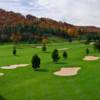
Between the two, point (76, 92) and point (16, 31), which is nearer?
point (76, 92)

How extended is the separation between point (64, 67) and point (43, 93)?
1989 centimetres

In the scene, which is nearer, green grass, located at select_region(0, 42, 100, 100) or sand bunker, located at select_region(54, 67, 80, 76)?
green grass, located at select_region(0, 42, 100, 100)

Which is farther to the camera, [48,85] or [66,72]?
[66,72]

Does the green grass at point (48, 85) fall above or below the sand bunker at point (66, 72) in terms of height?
below

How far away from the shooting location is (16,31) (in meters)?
187

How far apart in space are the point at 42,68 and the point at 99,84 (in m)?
17.4

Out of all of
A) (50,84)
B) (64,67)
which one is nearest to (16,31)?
(64,67)

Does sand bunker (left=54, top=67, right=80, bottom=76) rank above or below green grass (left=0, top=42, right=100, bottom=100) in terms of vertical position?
above

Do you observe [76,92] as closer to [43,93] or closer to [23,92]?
[43,93]

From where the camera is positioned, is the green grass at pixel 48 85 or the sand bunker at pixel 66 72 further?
the sand bunker at pixel 66 72

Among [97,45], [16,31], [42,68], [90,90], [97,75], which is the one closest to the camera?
[90,90]

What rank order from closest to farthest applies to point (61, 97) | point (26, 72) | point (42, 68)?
point (61, 97), point (26, 72), point (42, 68)

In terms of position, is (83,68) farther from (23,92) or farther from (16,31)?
(16,31)

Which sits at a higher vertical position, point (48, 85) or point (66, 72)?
point (66, 72)
